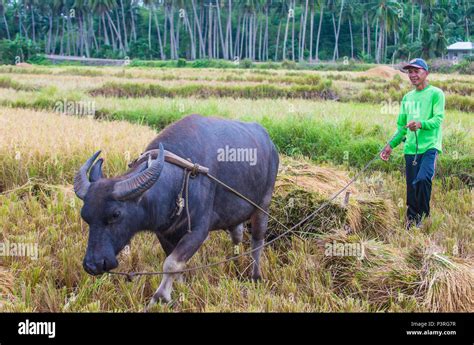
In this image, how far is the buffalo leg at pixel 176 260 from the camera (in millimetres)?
3070

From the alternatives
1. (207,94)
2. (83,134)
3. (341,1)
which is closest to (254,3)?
(341,1)

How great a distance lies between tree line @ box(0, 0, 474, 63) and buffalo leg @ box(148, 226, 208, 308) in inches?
1348

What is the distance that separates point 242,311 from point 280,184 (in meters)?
1.98

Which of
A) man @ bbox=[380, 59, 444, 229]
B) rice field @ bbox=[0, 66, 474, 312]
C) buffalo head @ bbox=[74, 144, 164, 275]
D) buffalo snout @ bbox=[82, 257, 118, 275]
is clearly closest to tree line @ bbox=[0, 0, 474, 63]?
rice field @ bbox=[0, 66, 474, 312]

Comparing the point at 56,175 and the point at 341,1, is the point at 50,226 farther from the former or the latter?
the point at 341,1

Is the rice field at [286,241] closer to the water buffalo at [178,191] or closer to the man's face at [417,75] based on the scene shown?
the water buffalo at [178,191]

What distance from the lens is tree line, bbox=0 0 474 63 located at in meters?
38.1

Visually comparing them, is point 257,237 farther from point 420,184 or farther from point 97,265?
point 420,184

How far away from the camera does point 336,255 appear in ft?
Result: 13.3

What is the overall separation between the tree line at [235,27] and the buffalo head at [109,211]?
113 ft

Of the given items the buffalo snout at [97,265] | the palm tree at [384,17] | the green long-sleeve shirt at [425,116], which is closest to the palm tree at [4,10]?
the palm tree at [384,17]

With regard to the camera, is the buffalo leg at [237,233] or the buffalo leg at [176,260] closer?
the buffalo leg at [176,260]

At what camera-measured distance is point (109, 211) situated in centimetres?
274

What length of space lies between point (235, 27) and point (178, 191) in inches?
1884
